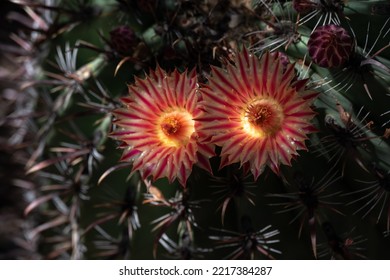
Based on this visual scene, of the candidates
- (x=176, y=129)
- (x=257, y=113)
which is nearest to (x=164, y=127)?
(x=176, y=129)

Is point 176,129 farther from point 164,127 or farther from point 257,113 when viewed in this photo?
point 257,113

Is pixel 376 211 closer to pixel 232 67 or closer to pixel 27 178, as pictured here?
pixel 232 67
